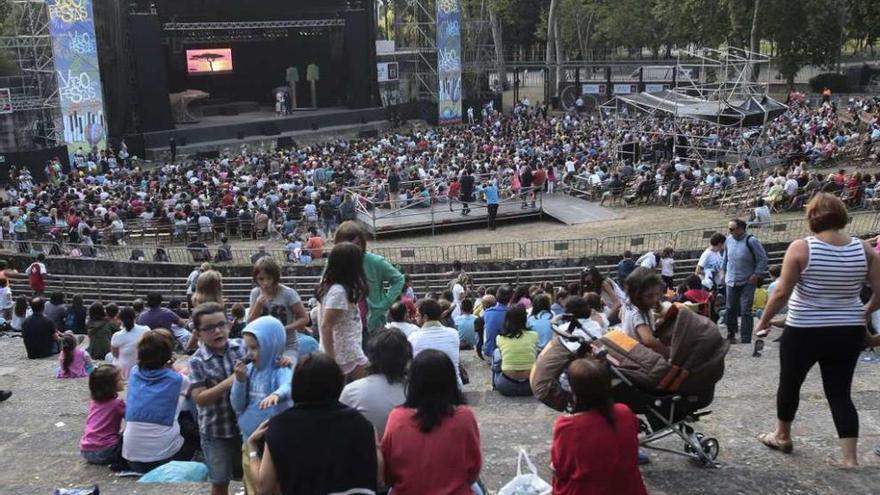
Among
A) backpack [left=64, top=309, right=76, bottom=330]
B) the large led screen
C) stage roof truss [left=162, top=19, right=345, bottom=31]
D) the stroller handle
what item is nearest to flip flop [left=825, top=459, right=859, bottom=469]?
the stroller handle

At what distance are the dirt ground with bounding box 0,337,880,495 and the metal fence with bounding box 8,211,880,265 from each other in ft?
27.1

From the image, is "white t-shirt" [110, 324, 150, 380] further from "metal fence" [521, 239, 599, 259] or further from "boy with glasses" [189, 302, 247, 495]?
"metal fence" [521, 239, 599, 259]

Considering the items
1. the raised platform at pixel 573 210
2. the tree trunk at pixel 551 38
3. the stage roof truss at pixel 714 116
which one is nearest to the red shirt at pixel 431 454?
the raised platform at pixel 573 210

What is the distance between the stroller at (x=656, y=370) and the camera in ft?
14.5

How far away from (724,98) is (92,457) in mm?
22733

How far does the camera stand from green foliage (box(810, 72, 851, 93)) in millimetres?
41000

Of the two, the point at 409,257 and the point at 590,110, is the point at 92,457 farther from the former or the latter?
the point at 590,110

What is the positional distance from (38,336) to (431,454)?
8.26 metres

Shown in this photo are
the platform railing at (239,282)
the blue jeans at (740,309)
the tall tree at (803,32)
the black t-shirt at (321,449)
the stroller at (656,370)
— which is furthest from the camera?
the tall tree at (803,32)

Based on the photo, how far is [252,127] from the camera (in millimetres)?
33438

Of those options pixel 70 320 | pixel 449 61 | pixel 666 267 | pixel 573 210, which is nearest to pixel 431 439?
pixel 70 320

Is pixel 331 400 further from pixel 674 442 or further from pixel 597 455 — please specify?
pixel 674 442

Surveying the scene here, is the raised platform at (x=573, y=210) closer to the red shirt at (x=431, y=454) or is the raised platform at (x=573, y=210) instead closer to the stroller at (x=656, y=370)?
the stroller at (x=656, y=370)

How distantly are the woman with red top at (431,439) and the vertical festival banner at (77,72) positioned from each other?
26.5 metres
